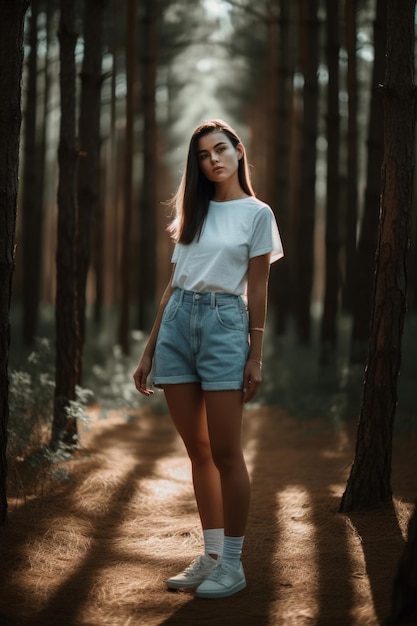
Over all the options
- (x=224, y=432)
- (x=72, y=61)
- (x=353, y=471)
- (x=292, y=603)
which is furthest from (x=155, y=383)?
(x=72, y=61)

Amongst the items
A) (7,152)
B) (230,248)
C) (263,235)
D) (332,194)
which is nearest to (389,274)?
(263,235)

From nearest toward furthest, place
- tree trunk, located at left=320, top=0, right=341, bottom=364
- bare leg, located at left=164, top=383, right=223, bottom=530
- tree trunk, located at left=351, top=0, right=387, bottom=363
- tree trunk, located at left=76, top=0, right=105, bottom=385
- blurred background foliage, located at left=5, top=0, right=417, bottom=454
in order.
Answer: bare leg, located at left=164, top=383, right=223, bottom=530 < tree trunk, located at left=76, top=0, right=105, bottom=385 < tree trunk, located at left=351, top=0, right=387, bottom=363 < blurred background foliage, located at left=5, top=0, right=417, bottom=454 < tree trunk, located at left=320, top=0, right=341, bottom=364

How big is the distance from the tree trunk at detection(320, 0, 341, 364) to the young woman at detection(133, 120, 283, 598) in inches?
275

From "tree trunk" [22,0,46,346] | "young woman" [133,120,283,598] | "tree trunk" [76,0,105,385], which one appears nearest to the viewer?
"young woman" [133,120,283,598]

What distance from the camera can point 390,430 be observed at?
4.96 meters

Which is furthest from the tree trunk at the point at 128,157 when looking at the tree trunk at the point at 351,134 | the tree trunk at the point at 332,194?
the tree trunk at the point at 351,134

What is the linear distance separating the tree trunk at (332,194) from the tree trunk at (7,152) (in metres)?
6.77

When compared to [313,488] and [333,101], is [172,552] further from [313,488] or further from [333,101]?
[333,101]

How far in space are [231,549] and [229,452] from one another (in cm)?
50


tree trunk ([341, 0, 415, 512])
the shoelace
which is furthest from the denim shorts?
tree trunk ([341, 0, 415, 512])

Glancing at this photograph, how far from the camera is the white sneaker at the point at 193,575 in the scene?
381cm

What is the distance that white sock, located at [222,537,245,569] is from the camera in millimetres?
3717

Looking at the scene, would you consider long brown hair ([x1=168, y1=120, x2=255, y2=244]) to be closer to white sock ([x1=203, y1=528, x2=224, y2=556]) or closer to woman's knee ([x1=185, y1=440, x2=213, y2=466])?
woman's knee ([x1=185, y1=440, x2=213, y2=466])

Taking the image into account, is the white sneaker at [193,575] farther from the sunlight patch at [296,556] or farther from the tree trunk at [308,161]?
the tree trunk at [308,161]
